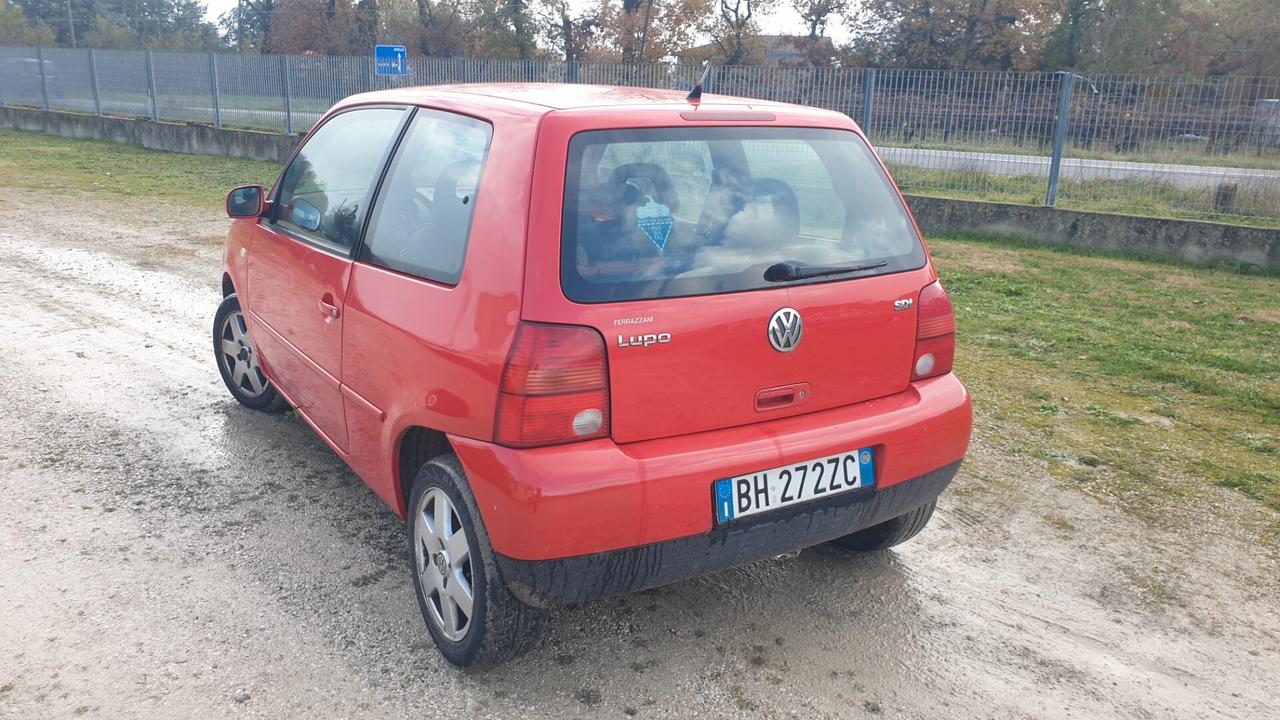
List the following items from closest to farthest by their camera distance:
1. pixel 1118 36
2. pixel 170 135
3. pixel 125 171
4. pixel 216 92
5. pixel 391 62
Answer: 1. pixel 125 171
2. pixel 391 62
3. pixel 216 92
4. pixel 170 135
5. pixel 1118 36

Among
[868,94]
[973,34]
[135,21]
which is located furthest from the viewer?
[135,21]

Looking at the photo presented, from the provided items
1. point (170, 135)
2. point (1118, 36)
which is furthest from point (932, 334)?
Answer: point (1118, 36)

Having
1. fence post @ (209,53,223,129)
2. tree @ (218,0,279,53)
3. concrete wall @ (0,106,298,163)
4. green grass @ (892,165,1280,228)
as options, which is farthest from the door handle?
tree @ (218,0,279,53)

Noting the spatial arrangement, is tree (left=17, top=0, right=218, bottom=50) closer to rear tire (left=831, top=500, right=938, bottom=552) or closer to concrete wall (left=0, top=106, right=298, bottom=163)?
concrete wall (left=0, top=106, right=298, bottom=163)

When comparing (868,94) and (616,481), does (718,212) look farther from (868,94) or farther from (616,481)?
(868,94)

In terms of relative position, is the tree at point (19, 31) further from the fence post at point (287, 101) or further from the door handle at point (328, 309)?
the door handle at point (328, 309)

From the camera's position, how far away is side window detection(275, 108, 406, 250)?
3.61 m

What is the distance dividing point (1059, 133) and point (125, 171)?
15289 mm

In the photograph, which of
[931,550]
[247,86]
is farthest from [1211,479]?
[247,86]

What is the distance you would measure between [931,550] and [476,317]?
2.13 m

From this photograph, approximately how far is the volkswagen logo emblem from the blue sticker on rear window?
39 centimetres

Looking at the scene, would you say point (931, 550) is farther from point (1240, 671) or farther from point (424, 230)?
point (424, 230)

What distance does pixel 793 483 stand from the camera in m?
2.85

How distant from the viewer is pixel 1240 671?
3039 mm
